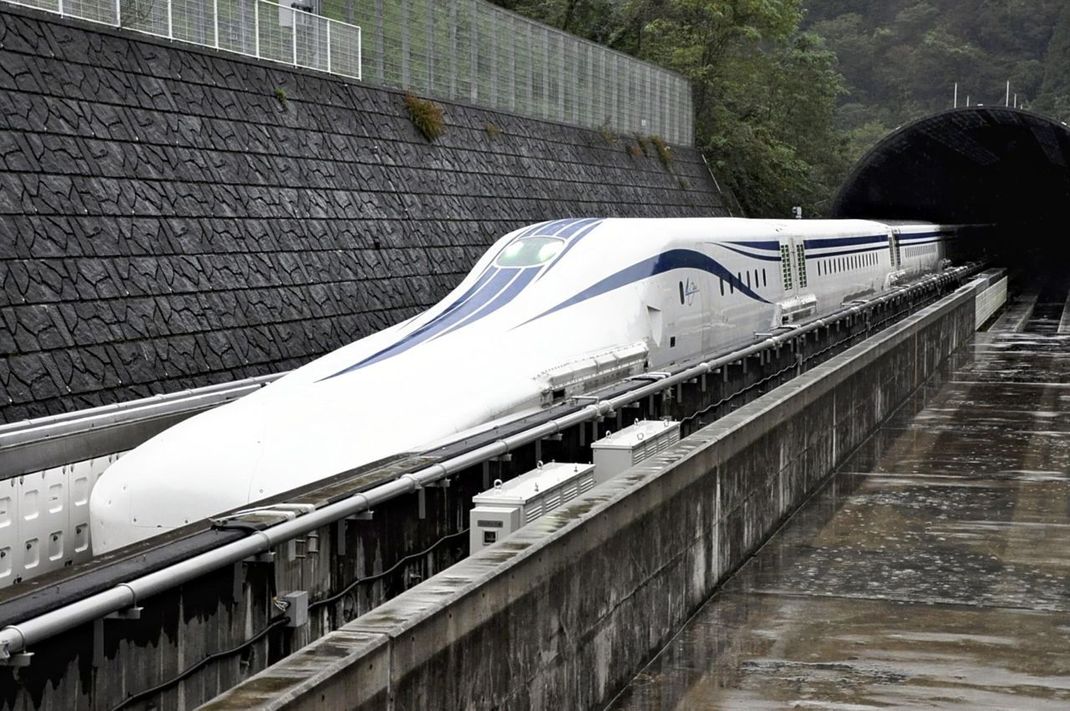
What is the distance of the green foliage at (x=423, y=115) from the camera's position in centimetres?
3350

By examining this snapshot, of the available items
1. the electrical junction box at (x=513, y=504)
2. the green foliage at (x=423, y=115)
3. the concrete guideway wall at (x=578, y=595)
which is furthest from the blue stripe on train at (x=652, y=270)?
the green foliage at (x=423, y=115)

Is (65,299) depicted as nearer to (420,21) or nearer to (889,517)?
(889,517)

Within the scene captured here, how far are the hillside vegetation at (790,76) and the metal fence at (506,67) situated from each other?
1743 centimetres

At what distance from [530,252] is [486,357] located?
4029 mm

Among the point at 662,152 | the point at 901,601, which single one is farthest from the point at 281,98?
the point at 662,152

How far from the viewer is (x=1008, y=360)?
33.6 m

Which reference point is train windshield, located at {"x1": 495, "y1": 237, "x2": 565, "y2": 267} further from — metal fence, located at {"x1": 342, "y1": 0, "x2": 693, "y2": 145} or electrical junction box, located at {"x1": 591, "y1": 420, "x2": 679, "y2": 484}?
metal fence, located at {"x1": 342, "y1": 0, "x2": 693, "y2": 145}

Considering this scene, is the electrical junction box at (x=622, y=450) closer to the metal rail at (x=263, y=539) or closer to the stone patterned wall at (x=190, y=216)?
the metal rail at (x=263, y=539)

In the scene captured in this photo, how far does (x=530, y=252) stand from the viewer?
18.3m

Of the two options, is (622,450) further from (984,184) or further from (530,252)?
(984,184)

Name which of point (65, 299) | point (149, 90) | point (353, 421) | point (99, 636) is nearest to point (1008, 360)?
point (149, 90)

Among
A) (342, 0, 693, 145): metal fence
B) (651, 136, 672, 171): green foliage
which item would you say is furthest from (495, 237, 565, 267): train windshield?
(651, 136, 672, 171): green foliage

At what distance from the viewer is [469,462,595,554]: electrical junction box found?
9.64 m

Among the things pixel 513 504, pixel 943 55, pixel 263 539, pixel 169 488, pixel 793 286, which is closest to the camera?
pixel 263 539
